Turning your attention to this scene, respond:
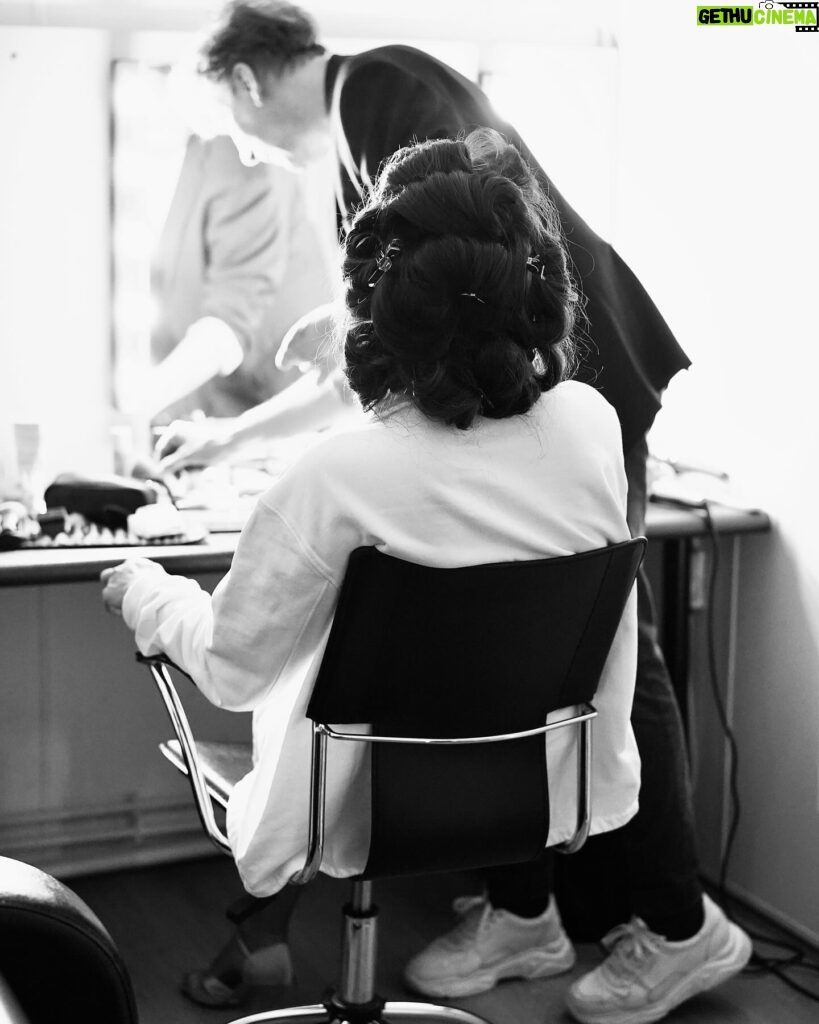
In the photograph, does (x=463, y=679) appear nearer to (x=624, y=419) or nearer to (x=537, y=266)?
(x=537, y=266)

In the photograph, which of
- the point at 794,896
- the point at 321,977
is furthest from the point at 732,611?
the point at 321,977

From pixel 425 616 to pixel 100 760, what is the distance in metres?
1.48

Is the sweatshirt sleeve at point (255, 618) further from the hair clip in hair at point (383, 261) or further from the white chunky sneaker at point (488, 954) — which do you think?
the white chunky sneaker at point (488, 954)

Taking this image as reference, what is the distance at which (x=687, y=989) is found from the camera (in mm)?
2057

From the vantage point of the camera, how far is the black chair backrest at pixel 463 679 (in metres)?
1.32

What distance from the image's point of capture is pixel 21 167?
2.43 m

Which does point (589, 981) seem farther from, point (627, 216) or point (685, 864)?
point (627, 216)

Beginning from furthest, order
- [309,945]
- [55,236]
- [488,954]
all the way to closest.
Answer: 1. [55,236]
2. [309,945]
3. [488,954]

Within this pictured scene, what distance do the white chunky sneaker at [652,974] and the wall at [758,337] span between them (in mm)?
280

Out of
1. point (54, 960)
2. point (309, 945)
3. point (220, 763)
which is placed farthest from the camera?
point (309, 945)

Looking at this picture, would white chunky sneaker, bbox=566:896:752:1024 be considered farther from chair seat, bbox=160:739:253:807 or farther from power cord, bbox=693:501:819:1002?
chair seat, bbox=160:739:253:807

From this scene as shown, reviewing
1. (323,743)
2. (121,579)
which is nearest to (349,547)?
(323,743)

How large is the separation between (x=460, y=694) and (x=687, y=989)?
3.12ft

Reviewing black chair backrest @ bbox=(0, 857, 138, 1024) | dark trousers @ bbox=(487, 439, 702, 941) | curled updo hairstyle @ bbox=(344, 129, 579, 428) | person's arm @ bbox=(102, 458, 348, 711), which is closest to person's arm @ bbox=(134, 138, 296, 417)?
dark trousers @ bbox=(487, 439, 702, 941)
